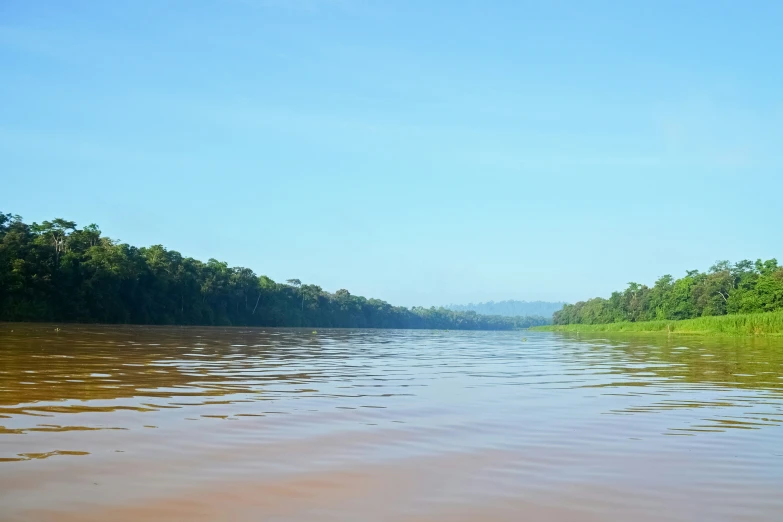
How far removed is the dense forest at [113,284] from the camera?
61.3 metres

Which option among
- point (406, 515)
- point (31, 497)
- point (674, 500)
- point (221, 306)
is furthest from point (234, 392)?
point (221, 306)

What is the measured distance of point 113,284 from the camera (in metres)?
73.8

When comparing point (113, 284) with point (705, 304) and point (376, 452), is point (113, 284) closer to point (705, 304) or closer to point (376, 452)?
point (376, 452)

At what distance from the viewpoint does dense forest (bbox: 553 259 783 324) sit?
8062cm

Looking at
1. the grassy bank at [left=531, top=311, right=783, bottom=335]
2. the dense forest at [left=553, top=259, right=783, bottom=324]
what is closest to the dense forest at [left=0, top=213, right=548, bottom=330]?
the grassy bank at [left=531, top=311, right=783, bottom=335]

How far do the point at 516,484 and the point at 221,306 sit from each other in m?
102

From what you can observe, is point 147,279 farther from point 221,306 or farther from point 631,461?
point 631,461

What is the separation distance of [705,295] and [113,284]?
303 feet

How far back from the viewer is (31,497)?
13.4 feet

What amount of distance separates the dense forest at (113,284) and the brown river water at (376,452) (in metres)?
57.6

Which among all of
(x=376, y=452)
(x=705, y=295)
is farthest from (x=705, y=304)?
(x=376, y=452)

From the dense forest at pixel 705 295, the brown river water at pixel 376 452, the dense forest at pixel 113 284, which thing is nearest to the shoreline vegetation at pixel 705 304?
the dense forest at pixel 705 295

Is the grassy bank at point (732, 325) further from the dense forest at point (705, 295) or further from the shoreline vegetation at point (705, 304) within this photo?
the dense forest at point (705, 295)

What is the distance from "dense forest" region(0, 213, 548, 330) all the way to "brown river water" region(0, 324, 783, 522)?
57.6m
